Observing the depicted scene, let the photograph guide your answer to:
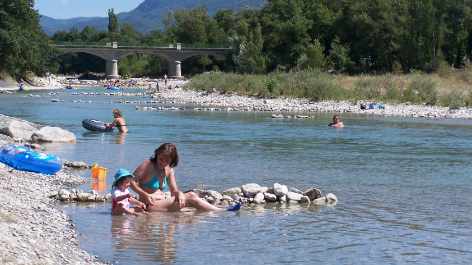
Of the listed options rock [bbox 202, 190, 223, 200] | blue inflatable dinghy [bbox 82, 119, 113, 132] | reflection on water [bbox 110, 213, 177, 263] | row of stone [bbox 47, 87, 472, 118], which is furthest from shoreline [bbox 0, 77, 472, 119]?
reflection on water [bbox 110, 213, 177, 263]

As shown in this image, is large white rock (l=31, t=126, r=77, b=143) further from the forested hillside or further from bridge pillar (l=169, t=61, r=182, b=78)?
bridge pillar (l=169, t=61, r=182, b=78)

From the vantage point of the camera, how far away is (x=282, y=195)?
11.4 m

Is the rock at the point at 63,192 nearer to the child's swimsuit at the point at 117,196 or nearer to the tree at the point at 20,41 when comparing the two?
the child's swimsuit at the point at 117,196

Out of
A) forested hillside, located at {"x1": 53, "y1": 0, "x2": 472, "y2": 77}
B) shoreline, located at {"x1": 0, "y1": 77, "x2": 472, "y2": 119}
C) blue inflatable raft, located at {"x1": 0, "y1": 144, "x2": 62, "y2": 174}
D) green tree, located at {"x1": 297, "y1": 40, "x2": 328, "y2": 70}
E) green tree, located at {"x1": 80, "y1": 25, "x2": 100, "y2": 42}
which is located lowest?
blue inflatable raft, located at {"x1": 0, "y1": 144, "x2": 62, "y2": 174}

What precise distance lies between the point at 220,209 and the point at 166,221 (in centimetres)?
123

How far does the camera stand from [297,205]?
1116 cm

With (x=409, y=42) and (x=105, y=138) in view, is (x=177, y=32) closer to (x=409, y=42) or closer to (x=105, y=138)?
(x=409, y=42)

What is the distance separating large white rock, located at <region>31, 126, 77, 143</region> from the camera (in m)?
19.1

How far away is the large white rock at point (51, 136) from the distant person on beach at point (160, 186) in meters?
10.2

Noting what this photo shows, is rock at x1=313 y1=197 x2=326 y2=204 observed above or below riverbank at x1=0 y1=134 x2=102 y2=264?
below

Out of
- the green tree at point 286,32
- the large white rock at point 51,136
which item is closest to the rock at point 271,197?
the large white rock at point 51,136

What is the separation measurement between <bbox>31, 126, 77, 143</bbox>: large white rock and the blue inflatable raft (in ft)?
21.1

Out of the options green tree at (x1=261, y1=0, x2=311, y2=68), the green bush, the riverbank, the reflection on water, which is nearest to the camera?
the riverbank

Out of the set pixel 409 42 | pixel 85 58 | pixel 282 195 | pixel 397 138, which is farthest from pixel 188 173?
pixel 85 58
